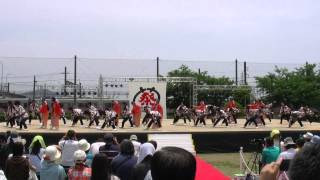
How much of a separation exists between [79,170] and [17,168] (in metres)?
0.83

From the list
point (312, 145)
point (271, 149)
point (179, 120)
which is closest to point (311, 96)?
point (179, 120)

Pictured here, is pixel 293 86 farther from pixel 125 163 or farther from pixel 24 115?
pixel 125 163

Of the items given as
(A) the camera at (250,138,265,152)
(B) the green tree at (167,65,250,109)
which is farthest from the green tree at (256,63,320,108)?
(A) the camera at (250,138,265,152)

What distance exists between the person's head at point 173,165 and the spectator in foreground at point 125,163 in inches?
166

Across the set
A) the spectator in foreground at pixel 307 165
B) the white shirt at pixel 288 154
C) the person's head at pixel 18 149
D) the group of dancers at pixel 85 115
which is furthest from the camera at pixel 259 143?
the group of dancers at pixel 85 115

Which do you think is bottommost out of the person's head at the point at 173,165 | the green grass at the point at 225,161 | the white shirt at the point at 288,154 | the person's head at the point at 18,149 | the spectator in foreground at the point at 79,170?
the green grass at the point at 225,161

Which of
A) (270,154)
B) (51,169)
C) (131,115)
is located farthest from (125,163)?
(131,115)

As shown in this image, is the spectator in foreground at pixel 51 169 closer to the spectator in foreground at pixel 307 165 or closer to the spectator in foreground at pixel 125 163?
the spectator in foreground at pixel 125 163

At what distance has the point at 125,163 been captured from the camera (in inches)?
272

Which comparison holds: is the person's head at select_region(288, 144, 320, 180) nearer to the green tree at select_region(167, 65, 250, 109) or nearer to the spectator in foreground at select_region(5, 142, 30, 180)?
the spectator in foreground at select_region(5, 142, 30, 180)

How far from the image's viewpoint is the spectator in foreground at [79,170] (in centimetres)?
634

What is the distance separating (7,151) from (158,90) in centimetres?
2400

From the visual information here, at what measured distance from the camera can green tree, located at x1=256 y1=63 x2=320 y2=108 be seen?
42.1 m

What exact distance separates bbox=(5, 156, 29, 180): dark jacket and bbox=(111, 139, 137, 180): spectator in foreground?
1.08 m
